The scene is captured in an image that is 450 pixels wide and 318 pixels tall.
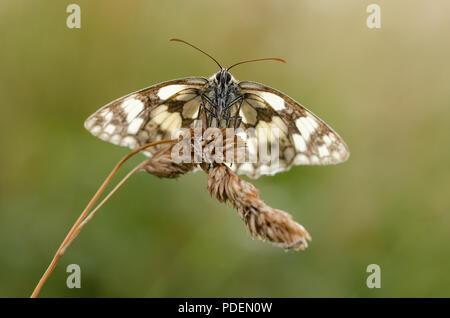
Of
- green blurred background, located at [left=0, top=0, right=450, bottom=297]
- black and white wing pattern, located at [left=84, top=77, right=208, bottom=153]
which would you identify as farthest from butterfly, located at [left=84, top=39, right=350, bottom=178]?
green blurred background, located at [left=0, top=0, right=450, bottom=297]

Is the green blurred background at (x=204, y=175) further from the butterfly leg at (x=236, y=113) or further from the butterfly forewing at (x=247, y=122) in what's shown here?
the butterfly leg at (x=236, y=113)

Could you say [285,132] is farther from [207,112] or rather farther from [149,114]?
[149,114]

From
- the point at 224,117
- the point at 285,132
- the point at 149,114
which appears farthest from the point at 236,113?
the point at 149,114

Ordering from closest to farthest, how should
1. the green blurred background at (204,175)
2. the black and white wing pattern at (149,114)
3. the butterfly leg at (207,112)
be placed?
the black and white wing pattern at (149,114) → the butterfly leg at (207,112) → the green blurred background at (204,175)

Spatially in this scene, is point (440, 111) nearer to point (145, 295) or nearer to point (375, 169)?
point (375, 169)

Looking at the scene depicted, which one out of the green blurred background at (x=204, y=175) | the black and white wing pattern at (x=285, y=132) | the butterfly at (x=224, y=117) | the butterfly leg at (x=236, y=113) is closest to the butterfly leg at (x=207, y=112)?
the butterfly at (x=224, y=117)

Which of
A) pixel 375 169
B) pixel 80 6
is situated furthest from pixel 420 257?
pixel 80 6

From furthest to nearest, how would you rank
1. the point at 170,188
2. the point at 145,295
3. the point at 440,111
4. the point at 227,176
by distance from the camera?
the point at 440,111 < the point at 170,188 < the point at 145,295 < the point at 227,176
